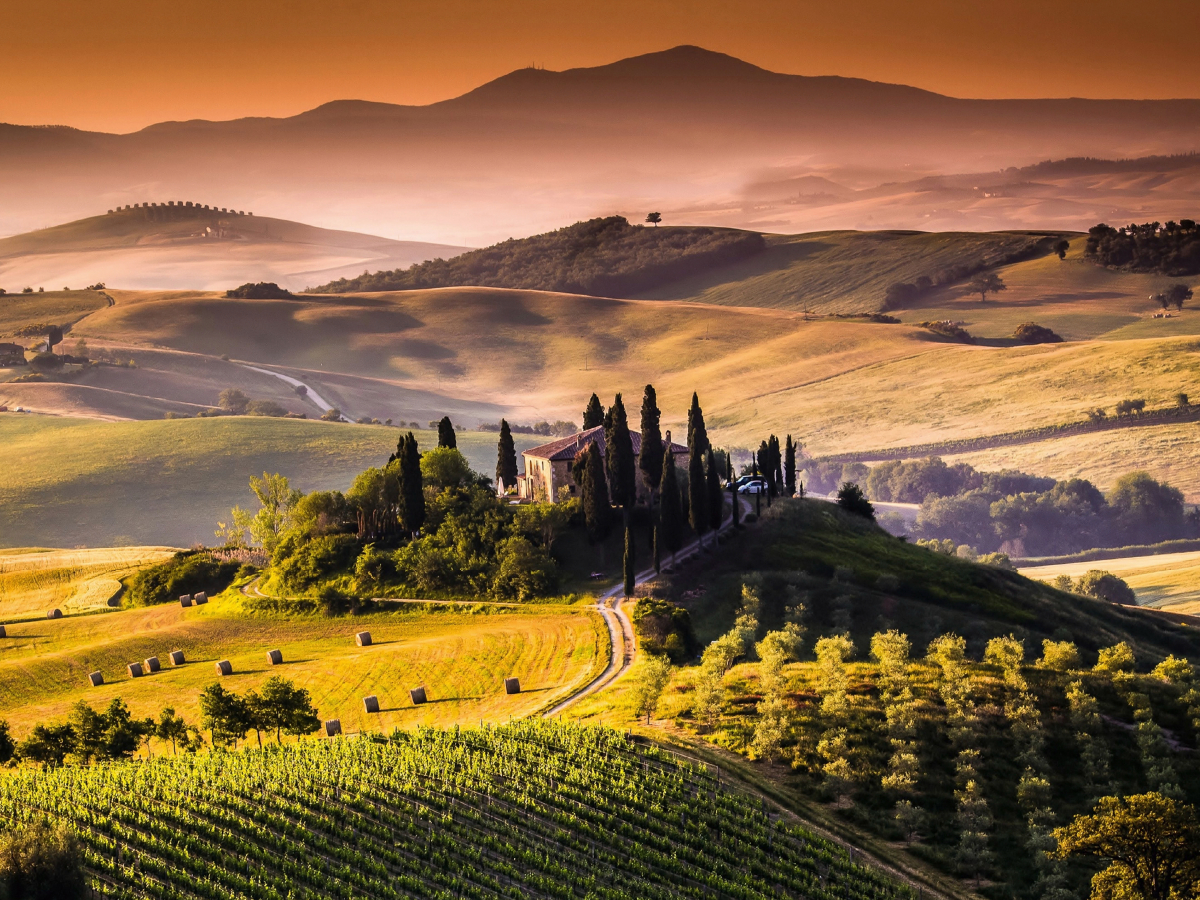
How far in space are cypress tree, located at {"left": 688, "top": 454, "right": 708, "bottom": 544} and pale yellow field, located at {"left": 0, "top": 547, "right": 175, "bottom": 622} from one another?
183 ft

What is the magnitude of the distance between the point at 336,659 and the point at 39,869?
45.7 m

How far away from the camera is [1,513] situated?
17175 centimetres

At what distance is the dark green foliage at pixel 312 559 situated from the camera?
102250 mm

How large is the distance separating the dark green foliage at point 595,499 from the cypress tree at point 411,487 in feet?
51.9

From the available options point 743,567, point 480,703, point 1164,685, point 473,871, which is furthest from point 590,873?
point 743,567

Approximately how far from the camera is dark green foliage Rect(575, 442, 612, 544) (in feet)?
335

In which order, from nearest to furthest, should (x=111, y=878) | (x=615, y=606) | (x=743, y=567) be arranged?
(x=111, y=878) → (x=615, y=606) → (x=743, y=567)

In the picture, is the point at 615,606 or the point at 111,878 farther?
the point at 615,606

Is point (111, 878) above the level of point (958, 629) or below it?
above

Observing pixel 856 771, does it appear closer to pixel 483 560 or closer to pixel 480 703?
pixel 480 703

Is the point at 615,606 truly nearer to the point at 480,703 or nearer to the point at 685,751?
the point at 480,703

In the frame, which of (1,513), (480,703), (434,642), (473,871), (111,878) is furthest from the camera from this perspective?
(1,513)

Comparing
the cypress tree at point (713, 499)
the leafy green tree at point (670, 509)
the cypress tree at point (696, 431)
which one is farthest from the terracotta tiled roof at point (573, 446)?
the leafy green tree at point (670, 509)

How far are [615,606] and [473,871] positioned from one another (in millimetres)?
46702
